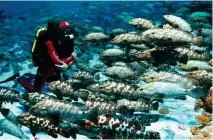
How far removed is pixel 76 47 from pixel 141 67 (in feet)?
8.92

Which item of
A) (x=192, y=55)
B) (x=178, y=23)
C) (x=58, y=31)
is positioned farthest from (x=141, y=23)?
(x=58, y=31)

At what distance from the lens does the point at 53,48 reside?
598 cm

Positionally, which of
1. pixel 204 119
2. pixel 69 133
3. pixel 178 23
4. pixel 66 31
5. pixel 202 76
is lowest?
pixel 204 119

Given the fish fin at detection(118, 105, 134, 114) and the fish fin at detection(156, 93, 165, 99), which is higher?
the fish fin at detection(156, 93, 165, 99)

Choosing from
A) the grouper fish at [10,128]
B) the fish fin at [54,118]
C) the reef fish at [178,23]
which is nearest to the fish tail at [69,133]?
the fish fin at [54,118]

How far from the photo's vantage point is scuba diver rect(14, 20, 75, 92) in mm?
5973

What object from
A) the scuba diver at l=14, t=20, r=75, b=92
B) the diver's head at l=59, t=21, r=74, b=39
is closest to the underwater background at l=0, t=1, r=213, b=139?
the scuba diver at l=14, t=20, r=75, b=92

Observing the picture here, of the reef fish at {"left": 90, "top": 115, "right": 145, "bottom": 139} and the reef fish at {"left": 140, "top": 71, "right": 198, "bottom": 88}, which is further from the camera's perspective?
the reef fish at {"left": 140, "top": 71, "right": 198, "bottom": 88}

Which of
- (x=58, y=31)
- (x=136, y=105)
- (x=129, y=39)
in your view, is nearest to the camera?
(x=136, y=105)

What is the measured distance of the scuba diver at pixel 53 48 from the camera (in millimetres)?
5973

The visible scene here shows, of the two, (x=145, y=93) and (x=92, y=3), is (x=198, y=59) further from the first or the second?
(x=92, y=3)

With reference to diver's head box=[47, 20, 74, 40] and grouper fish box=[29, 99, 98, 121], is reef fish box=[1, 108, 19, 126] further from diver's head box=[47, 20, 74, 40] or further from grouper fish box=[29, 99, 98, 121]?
diver's head box=[47, 20, 74, 40]

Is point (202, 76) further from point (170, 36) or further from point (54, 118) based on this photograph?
point (54, 118)

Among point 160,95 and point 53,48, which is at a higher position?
point 53,48
